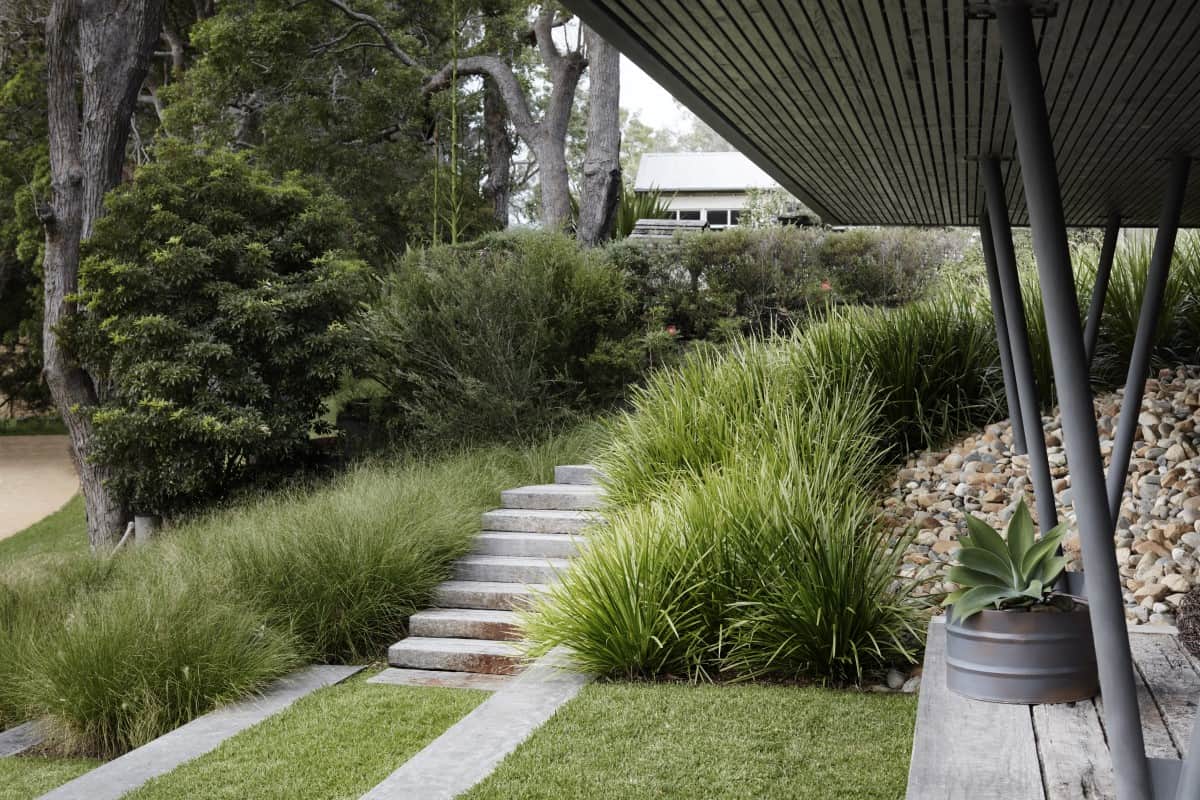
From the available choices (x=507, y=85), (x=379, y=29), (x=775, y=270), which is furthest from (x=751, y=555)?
(x=379, y=29)

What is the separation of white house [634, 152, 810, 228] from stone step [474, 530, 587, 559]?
21.4 m

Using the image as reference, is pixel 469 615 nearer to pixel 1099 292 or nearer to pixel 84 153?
pixel 1099 292

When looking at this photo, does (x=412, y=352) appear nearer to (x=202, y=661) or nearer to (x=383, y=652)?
(x=383, y=652)

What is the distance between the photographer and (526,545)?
681 centimetres

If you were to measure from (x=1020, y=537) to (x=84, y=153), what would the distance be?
32.2 ft

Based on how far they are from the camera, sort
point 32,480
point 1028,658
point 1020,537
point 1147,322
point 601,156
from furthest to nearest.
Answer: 1. point 32,480
2. point 601,156
3. point 1147,322
4. point 1020,537
5. point 1028,658

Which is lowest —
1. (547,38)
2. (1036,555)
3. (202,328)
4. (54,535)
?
(54,535)

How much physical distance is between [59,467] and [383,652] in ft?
52.5

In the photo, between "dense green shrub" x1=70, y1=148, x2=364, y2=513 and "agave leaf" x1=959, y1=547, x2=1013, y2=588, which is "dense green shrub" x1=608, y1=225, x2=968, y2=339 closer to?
"dense green shrub" x1=70, y1=148, x2=364, y2=513

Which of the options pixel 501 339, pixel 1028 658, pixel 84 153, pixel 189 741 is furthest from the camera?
pixel 84 153

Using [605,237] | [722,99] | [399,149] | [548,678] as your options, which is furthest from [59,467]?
[722,99]

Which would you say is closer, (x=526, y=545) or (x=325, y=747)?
(x=325, y=747)

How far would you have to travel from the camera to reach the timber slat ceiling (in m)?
1.99

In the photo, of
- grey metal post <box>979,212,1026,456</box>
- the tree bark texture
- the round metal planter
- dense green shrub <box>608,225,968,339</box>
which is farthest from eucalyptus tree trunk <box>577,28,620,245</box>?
the round metal planter
